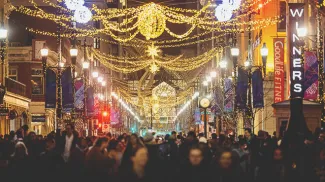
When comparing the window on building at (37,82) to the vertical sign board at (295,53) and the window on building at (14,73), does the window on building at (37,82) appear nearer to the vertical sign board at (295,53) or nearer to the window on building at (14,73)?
the window on building at (14,73)

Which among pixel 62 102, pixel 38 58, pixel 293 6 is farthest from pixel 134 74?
pixel 293 6

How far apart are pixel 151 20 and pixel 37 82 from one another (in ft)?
130

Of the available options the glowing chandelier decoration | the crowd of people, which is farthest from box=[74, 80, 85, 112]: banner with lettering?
the crowd of people

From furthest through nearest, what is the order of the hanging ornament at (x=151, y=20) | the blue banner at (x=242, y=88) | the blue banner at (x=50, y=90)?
the blue banner at (x=242, y=88)
the blue banner at (x=50, y=90)
the hanging ornament at (x=151, y=20)

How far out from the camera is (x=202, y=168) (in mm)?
9852

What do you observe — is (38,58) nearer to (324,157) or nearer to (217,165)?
(324,157)

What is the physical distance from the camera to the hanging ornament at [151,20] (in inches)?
1181

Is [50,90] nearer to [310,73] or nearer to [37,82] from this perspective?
[310,73]

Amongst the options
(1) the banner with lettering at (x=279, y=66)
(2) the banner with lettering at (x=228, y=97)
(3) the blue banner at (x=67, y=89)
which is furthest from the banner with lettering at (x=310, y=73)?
(3) the blue banner at (x=67, y=89)

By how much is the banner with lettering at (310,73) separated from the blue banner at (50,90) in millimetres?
12065

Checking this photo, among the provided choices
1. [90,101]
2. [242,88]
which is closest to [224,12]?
[242,88]

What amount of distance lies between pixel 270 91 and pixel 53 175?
127 feet

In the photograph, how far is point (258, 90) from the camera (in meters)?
35.6

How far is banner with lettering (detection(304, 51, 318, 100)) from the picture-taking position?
31.7 metres
